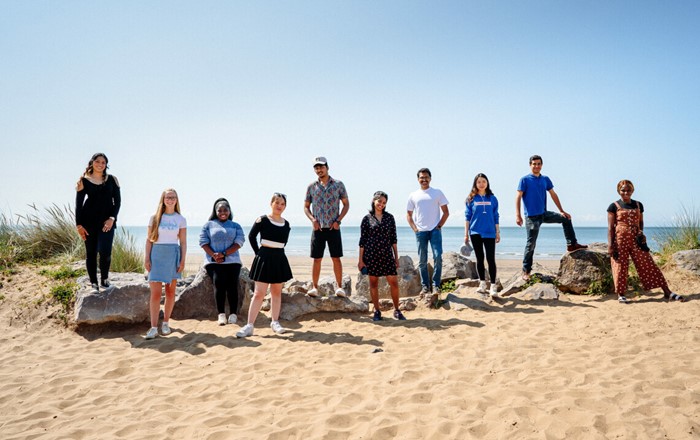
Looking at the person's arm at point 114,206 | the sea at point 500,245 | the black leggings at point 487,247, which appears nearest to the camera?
the person's arm at point 114,206

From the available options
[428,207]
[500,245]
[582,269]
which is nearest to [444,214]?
[428,207]

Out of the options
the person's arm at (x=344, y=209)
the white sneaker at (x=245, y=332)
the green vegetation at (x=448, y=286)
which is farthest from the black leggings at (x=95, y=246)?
the green vegetation at (x=448, y=286)

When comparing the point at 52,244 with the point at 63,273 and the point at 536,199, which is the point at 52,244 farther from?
the point at 536,199

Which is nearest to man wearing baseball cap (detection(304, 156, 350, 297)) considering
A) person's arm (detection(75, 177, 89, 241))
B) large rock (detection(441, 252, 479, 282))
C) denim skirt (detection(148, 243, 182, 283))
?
denim skirt (detection(148, 243, 182, 283))

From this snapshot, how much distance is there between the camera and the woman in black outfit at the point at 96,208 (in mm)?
5965

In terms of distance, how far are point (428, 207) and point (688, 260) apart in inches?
219

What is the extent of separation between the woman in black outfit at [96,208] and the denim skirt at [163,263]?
3.47ft

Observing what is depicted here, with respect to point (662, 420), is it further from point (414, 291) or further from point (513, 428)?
point (414, 291)

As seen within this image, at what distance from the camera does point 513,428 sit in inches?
121

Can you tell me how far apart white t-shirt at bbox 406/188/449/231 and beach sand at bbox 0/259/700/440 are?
1.60 meters

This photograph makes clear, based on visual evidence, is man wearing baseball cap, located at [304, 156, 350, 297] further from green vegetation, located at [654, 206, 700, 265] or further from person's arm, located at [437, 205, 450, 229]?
green vegetation, located at [654, 206, 700, 265]

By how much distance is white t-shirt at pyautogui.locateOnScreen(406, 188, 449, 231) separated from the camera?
6.95 meters

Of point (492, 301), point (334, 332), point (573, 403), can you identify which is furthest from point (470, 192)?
point (573, 403)

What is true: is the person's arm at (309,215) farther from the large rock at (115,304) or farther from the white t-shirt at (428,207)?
the large rock at (115,304)
